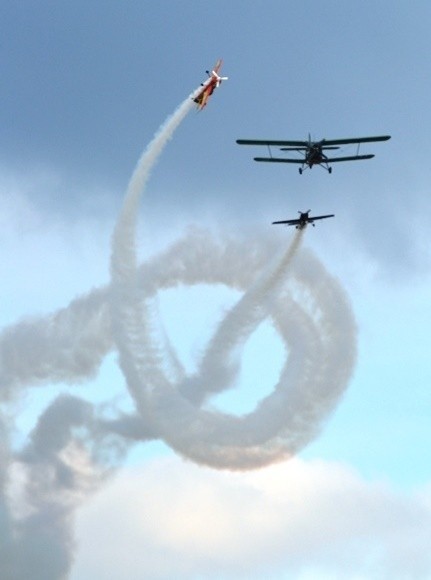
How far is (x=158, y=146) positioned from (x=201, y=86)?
22.9 ft

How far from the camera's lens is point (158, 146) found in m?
198

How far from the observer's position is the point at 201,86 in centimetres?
19925

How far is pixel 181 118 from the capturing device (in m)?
197

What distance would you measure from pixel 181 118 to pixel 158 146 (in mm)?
3317

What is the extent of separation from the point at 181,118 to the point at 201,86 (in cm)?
404
